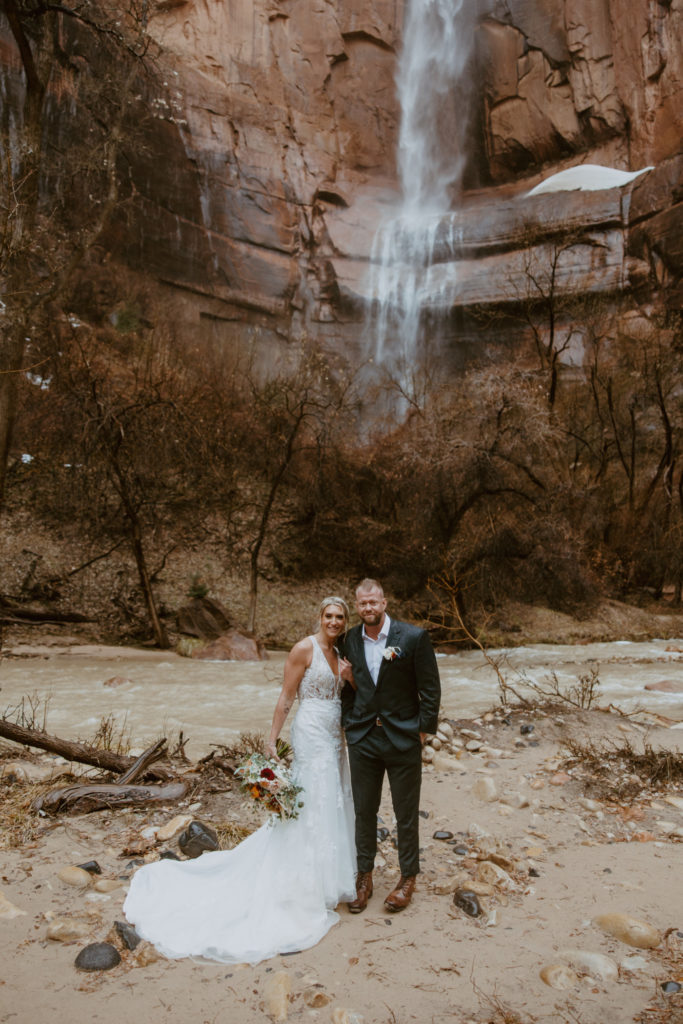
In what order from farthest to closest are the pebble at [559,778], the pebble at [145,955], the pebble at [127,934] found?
the pebble at [559,778] → the pebble at [127,934] → the pebble at [145,955]

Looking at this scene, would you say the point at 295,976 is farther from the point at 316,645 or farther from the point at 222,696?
the point at 222,696

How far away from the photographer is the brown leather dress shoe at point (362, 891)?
3733mm

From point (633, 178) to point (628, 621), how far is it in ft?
72.5

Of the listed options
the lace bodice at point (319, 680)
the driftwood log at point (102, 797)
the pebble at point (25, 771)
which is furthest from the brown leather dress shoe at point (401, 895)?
the pebble at point (25, 771)

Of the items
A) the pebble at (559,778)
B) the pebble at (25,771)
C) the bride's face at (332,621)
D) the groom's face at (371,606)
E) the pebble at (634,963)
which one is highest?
the groom's face at (371,606)

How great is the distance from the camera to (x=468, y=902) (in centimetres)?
373

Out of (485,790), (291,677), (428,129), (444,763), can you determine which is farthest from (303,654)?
(428,129)

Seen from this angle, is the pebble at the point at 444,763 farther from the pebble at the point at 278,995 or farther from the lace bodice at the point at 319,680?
the pebble at the point at 278,995

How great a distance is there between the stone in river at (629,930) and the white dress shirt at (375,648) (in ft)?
5.46

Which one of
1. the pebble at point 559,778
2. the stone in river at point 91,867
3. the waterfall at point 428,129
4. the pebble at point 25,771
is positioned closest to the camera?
the stone in river at point 91,867

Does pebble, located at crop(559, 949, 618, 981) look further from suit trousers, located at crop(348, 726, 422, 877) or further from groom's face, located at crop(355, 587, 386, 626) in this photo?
groom's face, located at crop(355, 587, 386, 626)

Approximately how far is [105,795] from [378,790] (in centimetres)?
225

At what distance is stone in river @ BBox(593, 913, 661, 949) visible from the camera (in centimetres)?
331

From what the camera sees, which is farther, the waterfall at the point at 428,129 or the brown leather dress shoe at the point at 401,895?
the waterfall at the point at 428,129
